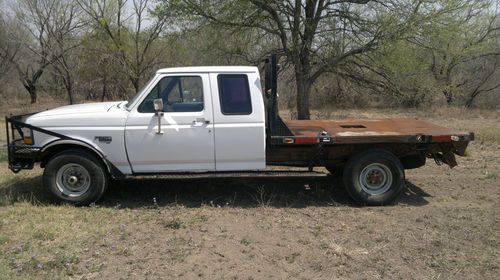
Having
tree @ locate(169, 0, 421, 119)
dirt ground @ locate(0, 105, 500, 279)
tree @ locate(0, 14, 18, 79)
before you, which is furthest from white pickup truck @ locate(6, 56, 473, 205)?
tree @ locate(0, 14, 18, 79)

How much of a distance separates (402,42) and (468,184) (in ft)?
12.1

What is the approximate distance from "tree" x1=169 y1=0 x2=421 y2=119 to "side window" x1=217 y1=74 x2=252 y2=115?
3.84 metres

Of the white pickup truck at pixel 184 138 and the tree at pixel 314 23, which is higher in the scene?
the tree at pixel 314 23

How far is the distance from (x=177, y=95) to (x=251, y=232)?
7.25 ft

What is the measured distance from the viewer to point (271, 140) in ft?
21.9

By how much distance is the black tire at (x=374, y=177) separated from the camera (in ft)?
22.5

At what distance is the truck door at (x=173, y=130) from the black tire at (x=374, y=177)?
196 centimetres

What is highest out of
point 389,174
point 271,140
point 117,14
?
point 117,14

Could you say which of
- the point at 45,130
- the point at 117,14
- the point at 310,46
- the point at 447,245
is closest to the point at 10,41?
the point at 117,14

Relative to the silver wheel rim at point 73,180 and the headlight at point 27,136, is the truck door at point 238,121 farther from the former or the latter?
the headlight at point 27,136

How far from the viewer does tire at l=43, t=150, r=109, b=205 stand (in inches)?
259

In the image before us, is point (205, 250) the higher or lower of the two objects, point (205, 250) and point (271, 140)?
the lower

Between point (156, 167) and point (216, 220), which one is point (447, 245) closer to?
point (216, 220)

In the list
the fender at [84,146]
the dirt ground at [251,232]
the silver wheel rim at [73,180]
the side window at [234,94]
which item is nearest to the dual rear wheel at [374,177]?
the dirt ground at [251,232]
